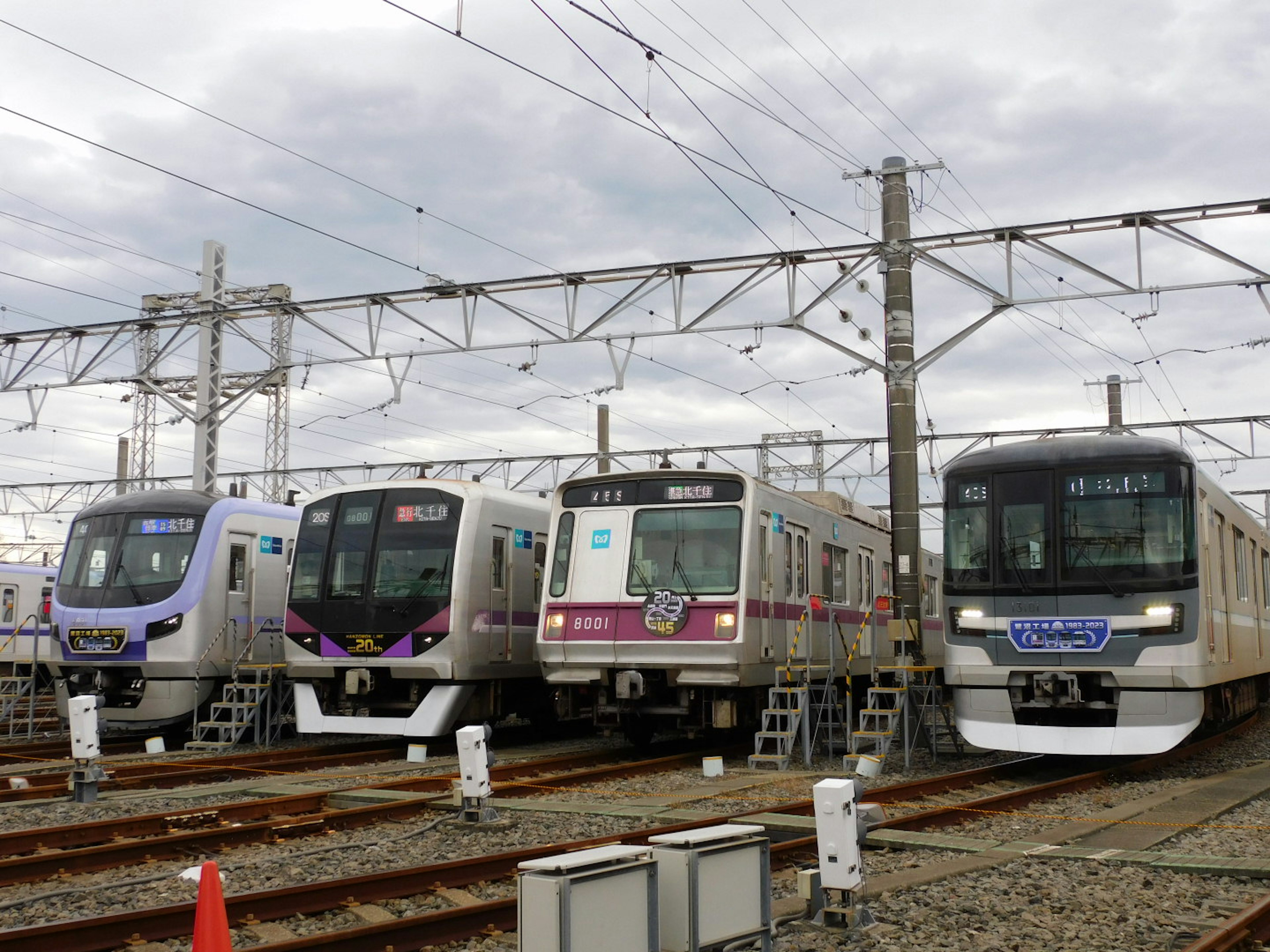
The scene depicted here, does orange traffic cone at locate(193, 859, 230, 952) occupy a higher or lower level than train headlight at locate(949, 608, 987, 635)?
lower

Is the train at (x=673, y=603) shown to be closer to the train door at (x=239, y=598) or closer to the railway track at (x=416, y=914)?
the railway track at (x=416, y=914)

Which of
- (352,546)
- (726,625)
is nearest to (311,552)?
(352,546)

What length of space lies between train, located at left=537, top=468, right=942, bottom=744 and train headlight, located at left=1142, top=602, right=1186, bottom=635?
2913 millimetres

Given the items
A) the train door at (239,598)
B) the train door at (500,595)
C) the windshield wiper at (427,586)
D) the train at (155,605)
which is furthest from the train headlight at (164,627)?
the train door at (500,595)

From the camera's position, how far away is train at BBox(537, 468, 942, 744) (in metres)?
13.6

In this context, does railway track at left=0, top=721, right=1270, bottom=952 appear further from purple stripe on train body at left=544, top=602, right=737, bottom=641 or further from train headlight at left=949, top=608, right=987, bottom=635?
purple stripe on train body at left=544, top=602, right=737, bottom=641

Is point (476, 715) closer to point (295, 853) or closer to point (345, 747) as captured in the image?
point (345, 747)

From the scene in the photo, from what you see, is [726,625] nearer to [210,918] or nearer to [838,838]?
[838,838]

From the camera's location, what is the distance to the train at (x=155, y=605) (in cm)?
1650

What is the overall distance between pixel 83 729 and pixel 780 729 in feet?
24.0

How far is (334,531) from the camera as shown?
15766 millimetres

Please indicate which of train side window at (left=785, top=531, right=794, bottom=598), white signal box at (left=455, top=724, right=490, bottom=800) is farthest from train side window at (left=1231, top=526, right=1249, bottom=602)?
white signal box at (left=455, top=724, right=490, bottom=800)

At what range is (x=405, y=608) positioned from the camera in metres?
15.1

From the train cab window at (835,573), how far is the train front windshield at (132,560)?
27.0 feet
